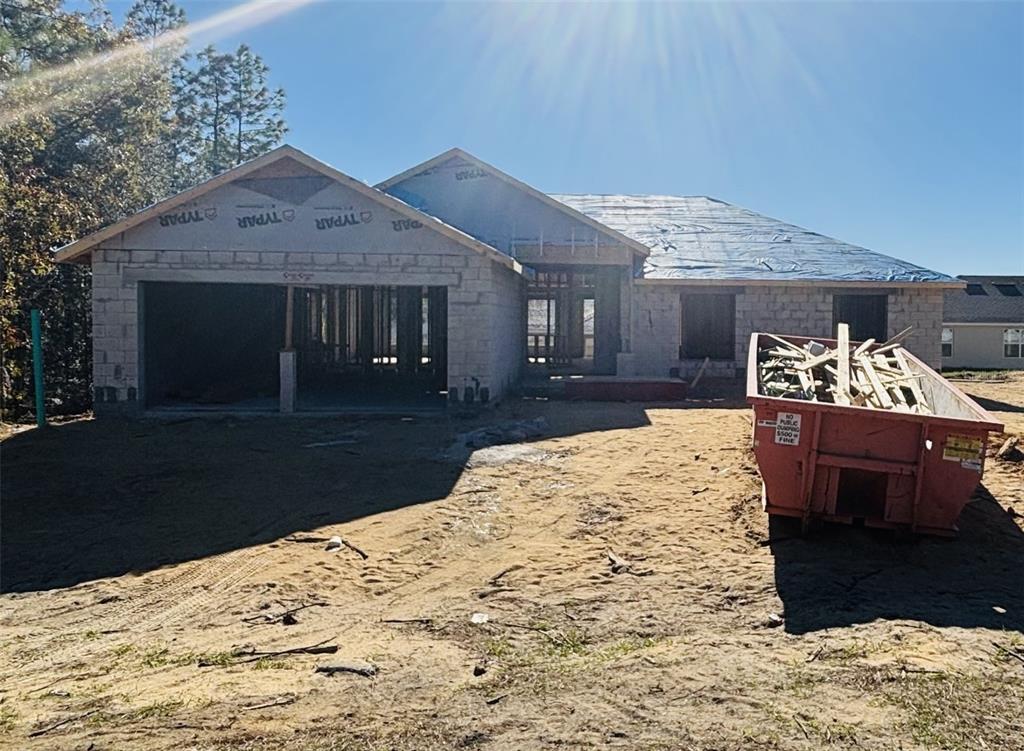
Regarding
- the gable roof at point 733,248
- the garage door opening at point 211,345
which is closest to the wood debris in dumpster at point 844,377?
the gable roof at point 733,248

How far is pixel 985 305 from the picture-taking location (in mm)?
36781

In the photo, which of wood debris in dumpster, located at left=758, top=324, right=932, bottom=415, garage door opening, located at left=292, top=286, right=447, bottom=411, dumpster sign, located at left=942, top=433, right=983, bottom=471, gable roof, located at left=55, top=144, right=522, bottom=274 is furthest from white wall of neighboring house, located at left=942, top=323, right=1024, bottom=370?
dumpster sign, located at left=942, top=433, right=983, bottom=471

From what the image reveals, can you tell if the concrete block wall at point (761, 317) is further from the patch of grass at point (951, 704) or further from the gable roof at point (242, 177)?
the patch of grass at point (951, 704)

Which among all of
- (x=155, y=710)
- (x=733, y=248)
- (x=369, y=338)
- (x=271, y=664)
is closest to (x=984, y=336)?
(x=733, y=248)

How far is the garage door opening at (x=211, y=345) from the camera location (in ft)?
47.3

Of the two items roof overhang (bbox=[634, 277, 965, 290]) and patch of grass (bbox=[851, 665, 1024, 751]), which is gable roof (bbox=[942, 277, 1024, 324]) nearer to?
roof overhang (bbox=[634, 277, 965, 290])

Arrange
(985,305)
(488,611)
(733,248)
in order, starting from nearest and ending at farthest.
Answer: (488,611)
(733,248)
(985,305)

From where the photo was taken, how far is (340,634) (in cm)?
497

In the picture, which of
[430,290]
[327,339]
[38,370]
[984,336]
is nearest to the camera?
[38,370]

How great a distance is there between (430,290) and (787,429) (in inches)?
519

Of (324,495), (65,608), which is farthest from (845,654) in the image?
(324,495)

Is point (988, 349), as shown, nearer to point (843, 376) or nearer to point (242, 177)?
point (843, 376)

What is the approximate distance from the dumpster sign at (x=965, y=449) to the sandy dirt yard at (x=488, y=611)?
812 mm

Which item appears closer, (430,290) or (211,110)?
(430,290)
